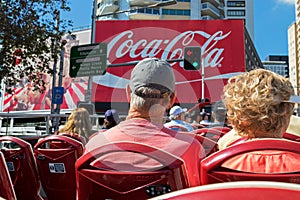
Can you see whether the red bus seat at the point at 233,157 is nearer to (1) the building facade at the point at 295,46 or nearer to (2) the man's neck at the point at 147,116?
(2) the man's neck at the point at 147,116

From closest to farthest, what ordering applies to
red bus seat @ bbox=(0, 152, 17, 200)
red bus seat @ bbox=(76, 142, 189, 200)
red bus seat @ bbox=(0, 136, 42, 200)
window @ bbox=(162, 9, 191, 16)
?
red bus seat @ bbox=(76, 142, 189, 200) → red bus seat @ bbox=(0, 152, 17, 200) → red bus seat @ bbox=(0, 136, 42, 200) → window @ bbox=(162, 9, 191, 16)

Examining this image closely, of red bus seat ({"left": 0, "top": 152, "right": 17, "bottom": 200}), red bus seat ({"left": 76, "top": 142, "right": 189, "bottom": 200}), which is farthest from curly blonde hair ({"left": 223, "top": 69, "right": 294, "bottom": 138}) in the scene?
red bus seat ({"left": 0, "top": 152, "right": 17, "bottom": 200})

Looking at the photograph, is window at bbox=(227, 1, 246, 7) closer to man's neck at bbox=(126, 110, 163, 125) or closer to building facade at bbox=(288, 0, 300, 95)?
building facade at bbox=(288, 0, 300, 95)

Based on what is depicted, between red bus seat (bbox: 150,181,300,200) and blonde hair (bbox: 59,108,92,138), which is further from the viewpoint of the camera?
blonde hair (bbox: 59,108,92,138)

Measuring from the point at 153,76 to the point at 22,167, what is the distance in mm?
1856

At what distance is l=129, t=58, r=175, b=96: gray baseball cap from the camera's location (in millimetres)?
2096

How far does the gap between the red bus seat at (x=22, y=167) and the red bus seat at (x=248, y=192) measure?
275 centimetres

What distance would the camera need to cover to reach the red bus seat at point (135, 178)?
4.55ft

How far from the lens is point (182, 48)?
958 inches

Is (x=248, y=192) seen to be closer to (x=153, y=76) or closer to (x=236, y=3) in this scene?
(x=153, y=76)

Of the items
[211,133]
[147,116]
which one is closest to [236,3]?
[211,133]

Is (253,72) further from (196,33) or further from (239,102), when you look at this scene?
(196,33)

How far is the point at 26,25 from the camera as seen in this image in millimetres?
10227

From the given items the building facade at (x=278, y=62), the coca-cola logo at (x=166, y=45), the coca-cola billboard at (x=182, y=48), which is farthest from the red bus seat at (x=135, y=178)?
the building facade at (x=278, y=62)
